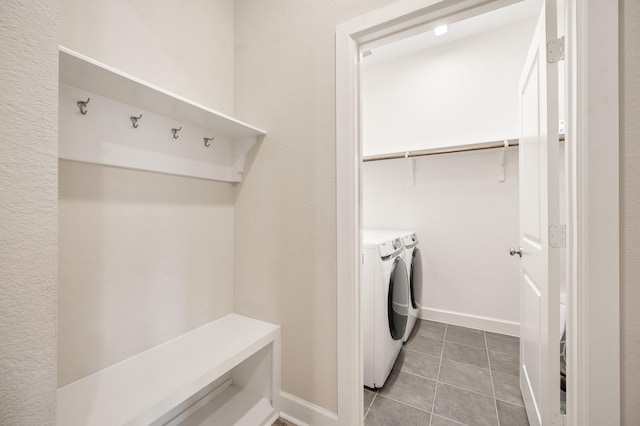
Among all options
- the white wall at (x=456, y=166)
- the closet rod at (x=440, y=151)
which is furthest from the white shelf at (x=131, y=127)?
the white wall at (x=456, y=166)

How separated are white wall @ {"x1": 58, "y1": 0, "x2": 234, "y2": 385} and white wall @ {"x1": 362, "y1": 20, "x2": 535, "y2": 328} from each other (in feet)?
6.42

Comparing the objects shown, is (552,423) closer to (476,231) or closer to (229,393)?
(229,393)

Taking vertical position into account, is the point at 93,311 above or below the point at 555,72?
below

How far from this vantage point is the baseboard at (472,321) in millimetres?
2412

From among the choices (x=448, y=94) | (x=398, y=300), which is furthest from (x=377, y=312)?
(x=448, y=94)

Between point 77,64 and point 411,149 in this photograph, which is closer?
point 77,64

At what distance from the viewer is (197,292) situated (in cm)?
141

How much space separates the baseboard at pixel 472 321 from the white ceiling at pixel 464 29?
8.75 ft

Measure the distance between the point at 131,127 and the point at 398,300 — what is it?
1.95 meters

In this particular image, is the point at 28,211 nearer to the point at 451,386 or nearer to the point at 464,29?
the point at 451,386

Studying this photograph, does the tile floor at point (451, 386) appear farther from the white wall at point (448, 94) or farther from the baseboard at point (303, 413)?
the white wall at point (448, 94)

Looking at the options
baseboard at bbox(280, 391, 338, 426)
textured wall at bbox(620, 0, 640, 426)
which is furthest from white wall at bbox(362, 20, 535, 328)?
baseboard at bbox(280, 391, 338, 426)

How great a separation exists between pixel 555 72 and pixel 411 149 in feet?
5.99

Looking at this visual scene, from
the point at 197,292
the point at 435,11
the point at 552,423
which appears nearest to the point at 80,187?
the point at 197,292
